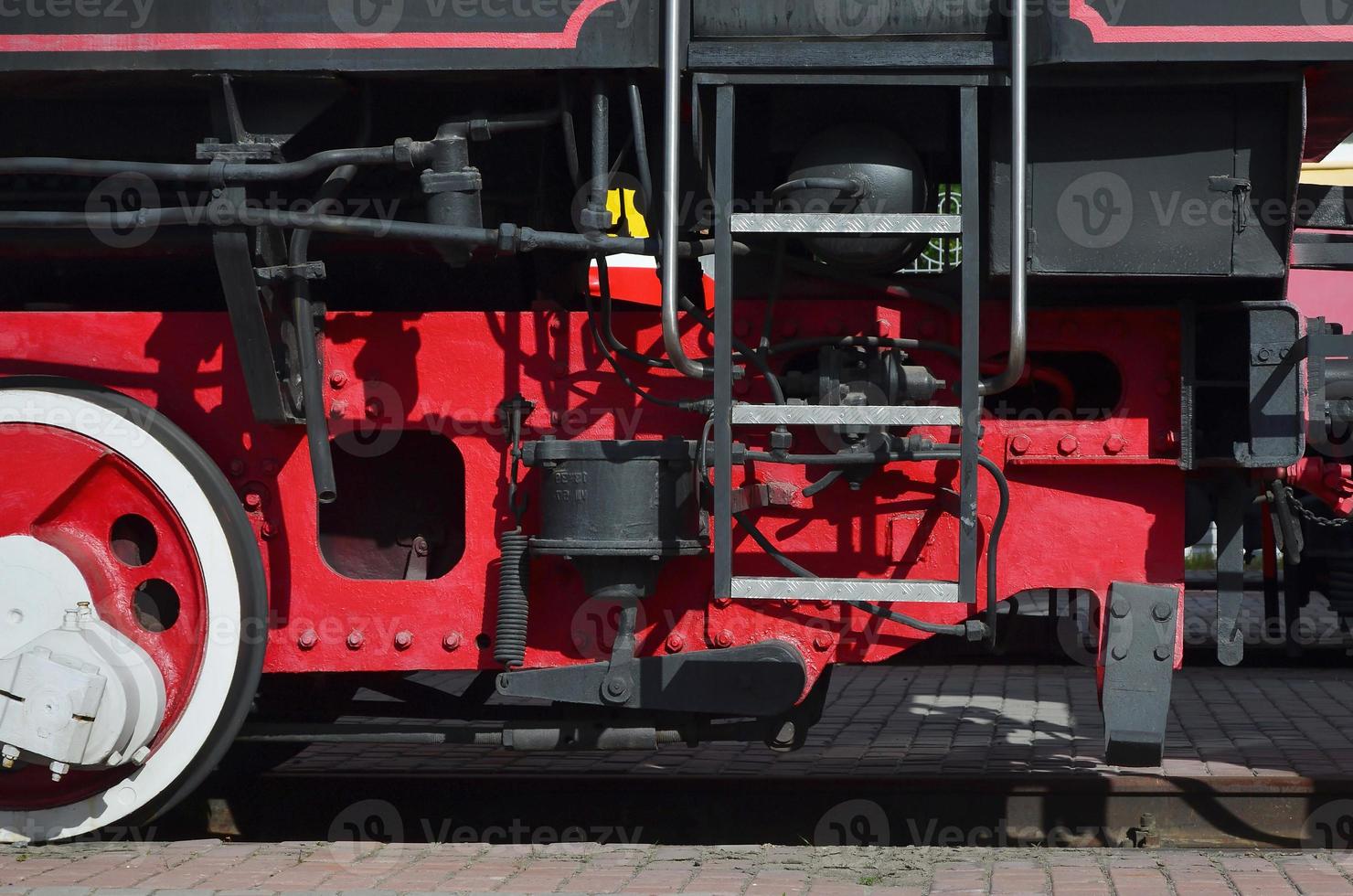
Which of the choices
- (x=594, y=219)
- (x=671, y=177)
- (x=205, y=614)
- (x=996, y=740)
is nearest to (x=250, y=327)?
(x=205, y=614)

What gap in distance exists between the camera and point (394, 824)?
15.0 ft

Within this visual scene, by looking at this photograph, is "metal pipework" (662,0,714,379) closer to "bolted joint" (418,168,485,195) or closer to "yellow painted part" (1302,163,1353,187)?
"bolted joint" (418,168,485,195)

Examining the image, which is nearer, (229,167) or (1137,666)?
(229,167)

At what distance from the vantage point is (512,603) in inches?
139

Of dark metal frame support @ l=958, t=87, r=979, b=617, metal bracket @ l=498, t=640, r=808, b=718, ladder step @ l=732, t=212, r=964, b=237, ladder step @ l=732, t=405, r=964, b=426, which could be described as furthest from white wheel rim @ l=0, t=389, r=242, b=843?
dark metal frame support @ l=958, t=87, r=979, b=617

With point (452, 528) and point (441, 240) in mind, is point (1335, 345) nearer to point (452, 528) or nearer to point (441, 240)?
point (441, 240)

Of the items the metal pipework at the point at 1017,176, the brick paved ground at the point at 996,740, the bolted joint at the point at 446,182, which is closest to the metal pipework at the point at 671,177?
the bolted joint at the point at 446,182

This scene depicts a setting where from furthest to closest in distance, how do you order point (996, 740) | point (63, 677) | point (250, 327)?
point (996, 740), point (250, 327), point (63, 677)

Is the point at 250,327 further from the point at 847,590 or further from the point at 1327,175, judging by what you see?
the point at 1327,175

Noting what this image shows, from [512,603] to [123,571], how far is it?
1.00 m

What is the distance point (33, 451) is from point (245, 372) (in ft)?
1.95

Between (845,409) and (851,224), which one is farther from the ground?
(851,224)

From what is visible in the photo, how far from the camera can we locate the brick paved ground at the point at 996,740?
506cm

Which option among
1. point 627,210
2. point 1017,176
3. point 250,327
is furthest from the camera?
point 627,210
